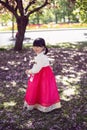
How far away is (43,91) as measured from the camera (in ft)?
26.2

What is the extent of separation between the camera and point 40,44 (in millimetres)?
7664

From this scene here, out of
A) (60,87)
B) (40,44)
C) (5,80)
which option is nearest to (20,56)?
(5,80)

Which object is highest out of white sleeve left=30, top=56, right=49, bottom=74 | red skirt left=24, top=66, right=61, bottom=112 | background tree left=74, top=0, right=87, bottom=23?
background tree left=74, top=0, right=87, bottom=23

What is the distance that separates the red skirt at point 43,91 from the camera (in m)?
7.91

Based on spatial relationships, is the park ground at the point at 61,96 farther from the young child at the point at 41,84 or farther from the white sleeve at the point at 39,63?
the white sleeve at the point at 39,63

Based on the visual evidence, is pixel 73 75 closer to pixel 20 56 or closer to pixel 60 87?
pixel 60 87

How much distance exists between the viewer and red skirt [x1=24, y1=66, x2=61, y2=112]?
7906 millimetres

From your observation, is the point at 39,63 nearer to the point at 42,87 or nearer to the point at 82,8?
the point at 42,87

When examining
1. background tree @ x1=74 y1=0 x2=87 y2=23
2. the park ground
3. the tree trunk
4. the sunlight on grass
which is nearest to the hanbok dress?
the park ground

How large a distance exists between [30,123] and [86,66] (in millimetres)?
7886

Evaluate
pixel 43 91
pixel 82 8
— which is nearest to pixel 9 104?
pixel 43 91

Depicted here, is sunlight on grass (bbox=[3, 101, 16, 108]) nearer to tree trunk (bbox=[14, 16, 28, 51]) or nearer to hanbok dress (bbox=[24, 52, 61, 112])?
hanbok dress (bbox=[24, 52, 61, 112])

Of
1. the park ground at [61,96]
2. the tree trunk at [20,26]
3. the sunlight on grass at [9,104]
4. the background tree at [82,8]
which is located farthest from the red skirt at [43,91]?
the background tree at [82,8]

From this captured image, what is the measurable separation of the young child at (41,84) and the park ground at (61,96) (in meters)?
0.26
